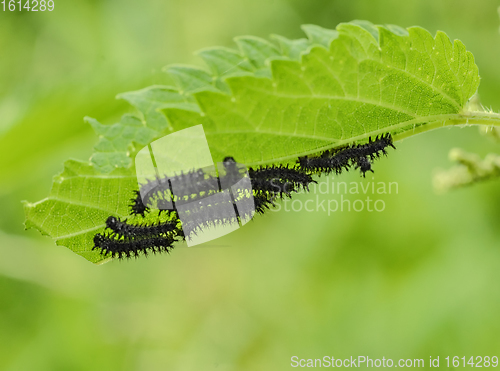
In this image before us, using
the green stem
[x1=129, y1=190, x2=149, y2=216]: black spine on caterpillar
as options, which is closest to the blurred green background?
[x1=129, y1=190, x2=149, y2=216]: black spine on caterpillar

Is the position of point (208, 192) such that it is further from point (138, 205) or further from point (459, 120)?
point (459, 120)

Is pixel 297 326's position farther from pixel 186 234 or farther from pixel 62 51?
pixel 62 51

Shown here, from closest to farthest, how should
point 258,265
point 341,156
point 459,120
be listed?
point 459,120, point 341,156, point 258,265

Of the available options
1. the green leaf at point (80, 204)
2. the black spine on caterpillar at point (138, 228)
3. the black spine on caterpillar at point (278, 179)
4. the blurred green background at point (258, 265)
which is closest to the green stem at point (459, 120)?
the black spine on caterpillar at point (278, 179)

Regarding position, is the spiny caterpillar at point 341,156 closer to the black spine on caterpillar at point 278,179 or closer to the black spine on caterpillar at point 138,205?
the black spine on caterpillar at point 278,179

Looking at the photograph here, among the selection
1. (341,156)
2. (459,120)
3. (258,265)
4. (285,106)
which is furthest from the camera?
(258,265)

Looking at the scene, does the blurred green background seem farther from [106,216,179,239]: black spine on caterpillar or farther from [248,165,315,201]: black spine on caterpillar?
[248,165,315,201]: black spine on caterpillar

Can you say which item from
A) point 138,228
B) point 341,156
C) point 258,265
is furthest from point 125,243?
point 258,265
